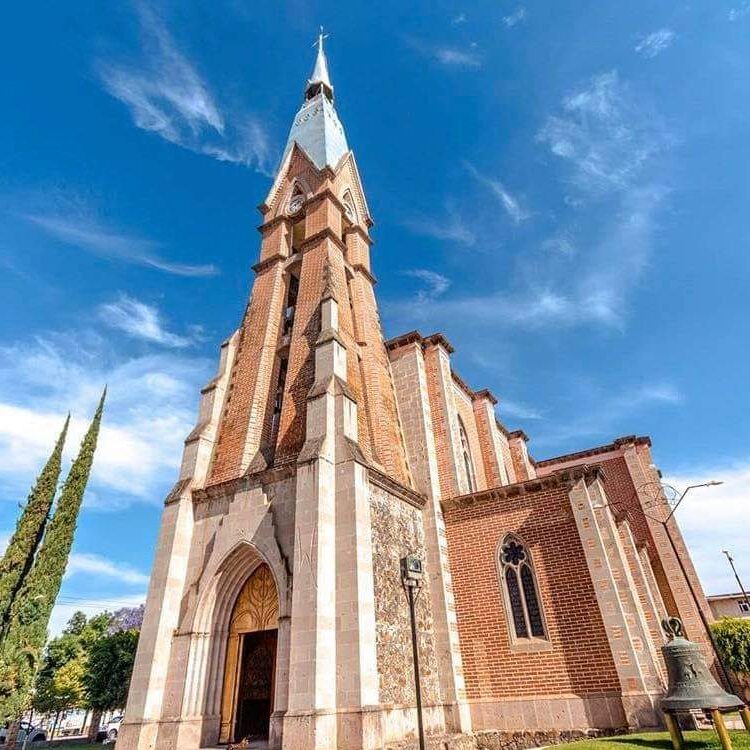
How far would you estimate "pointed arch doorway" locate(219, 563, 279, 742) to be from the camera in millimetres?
11550

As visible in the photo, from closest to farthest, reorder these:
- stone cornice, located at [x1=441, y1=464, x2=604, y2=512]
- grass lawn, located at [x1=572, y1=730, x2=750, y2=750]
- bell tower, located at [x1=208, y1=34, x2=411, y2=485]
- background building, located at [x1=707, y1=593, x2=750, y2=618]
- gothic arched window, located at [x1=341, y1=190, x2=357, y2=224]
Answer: grass lawn, located at [x1=572, y1=730, x2=750, y2=750]
stone cornice, located at [x1=441, y1=464, x2=604, y2=512]
bell tower, located at [x1=208, y1=34, x2=411, y2=485]
gothic arched window, located at [x1=341, y1=190, x2=357, y2=224]
background building, located at [x1=707, y1=593, x2=750, y2=618]

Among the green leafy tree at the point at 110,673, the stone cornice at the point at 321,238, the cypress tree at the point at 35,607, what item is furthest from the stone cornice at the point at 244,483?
the green leafy tree at the point at 110,673

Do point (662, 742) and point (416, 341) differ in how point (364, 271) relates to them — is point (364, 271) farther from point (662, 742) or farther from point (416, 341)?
point (662, 742)

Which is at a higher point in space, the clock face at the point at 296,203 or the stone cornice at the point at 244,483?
the clock face at the point at 296,203

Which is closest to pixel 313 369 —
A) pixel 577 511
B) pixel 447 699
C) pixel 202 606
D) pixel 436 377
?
pixel 436 377

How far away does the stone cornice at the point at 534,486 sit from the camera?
13.2m

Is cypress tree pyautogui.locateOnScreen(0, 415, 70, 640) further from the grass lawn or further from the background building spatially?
the background building

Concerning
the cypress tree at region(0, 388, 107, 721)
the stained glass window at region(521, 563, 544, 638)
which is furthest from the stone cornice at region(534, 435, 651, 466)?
the cypress tree at region(0, 388, 107, 721)

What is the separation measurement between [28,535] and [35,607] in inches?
119

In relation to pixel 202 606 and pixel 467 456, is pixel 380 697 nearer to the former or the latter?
pixel 202 606

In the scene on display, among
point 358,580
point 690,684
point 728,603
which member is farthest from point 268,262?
point 728,603

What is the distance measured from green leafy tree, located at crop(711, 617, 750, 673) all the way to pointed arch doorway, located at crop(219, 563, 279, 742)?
2012 cm

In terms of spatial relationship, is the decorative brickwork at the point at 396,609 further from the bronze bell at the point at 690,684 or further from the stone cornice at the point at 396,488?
the bronze bell at the point at 690,684

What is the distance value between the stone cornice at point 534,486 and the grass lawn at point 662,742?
560 centimetres
